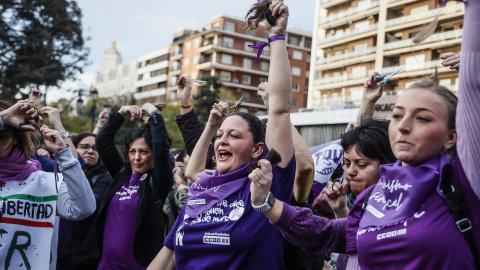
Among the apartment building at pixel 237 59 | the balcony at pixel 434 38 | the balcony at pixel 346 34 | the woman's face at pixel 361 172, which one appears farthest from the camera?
the apartment building at pixel 237 59

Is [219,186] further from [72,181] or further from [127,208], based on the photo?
[127,208]

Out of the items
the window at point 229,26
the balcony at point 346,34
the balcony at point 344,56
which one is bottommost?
the balcony at point 344,56

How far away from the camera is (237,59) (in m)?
71.2

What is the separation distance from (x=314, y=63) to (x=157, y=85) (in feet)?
126

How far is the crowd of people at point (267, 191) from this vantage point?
1825 mm

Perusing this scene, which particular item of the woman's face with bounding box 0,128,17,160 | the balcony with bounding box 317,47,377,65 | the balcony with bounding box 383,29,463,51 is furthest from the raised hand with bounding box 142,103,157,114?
the balcony with bounding box 317,47,377,65

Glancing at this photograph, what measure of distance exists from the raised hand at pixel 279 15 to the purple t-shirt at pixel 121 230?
7.30 feet

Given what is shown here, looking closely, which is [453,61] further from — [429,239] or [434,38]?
[434,38]

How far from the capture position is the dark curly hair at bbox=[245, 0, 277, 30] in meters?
2.73

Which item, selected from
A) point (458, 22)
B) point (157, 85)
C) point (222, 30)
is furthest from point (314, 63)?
point (157, 85)

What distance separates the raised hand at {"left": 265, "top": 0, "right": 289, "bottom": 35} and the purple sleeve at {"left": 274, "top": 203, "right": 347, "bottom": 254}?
3.08 ft

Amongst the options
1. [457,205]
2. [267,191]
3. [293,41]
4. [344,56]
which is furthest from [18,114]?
[293,41]

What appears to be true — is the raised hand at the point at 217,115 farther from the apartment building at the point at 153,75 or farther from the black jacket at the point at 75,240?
the apartment building at the point at 153,75

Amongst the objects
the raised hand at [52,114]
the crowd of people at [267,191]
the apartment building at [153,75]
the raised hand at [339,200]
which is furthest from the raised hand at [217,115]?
the apartment building at [153,75]
